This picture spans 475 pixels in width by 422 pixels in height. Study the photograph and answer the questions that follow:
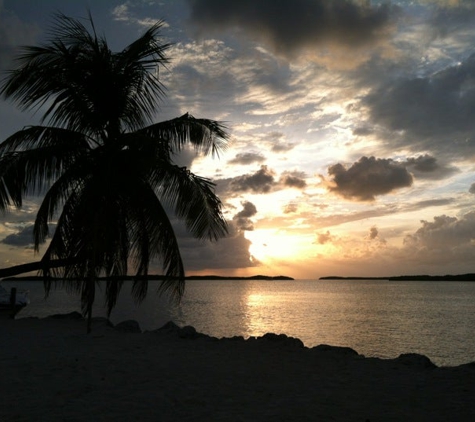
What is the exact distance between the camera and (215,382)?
26.8ft

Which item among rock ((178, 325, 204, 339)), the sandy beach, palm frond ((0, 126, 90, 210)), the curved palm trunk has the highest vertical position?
palm frond ((0, 126, 90, 210))

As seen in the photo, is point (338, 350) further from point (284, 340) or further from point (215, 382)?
point (215, 382)

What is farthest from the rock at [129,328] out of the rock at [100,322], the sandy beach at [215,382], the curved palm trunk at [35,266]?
the curved palm trunk at [35,266]

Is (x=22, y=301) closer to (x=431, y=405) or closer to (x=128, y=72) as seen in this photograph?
(x=128, y=72)

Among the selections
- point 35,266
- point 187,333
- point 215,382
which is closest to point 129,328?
point 187,333

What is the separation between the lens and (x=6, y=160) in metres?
12.7

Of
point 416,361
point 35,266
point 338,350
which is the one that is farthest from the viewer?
point 35,266

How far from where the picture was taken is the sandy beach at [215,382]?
645cm

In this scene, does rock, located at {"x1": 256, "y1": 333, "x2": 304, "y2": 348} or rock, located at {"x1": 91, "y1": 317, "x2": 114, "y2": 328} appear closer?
rock, located at {"x1": 256, "y1": 333, "x2": 304, "y2": 348}

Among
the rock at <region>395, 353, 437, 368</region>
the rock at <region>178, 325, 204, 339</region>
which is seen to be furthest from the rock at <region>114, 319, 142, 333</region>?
the rock at <region>395, 353, 437, 368</region>

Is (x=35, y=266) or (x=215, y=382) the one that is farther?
(x=35, y=266)

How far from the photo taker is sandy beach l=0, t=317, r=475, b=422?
645cm

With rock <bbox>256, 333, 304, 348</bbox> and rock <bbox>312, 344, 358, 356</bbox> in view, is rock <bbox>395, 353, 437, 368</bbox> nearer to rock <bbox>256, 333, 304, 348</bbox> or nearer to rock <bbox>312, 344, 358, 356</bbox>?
rock <bbox>312, 344, 358, 356</bbox>

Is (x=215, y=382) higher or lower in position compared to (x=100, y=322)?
lower
